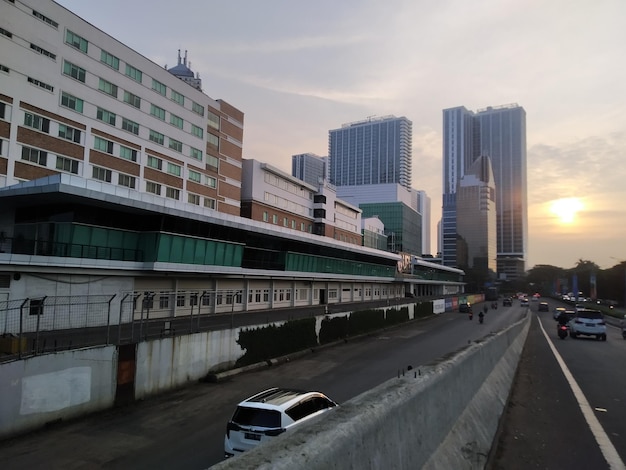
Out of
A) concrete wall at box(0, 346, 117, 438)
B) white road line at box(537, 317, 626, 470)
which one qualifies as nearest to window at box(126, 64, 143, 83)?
concrete wall at box(0, 346, 117, 438)

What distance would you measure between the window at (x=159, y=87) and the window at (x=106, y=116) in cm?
744

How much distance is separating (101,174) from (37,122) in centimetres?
732

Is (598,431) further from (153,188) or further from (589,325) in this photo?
(153,188)

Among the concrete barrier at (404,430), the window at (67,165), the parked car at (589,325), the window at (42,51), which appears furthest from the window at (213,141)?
the concrete barrier at (404,430)

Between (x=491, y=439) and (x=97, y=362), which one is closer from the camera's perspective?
(x=491, y=439)

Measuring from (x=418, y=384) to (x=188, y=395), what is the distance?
13748mm

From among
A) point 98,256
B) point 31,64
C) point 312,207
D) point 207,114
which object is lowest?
point 98,256

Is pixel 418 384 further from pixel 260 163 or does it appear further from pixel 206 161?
pixel 260 163

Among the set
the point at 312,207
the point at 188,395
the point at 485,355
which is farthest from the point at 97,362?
the point at 312,207

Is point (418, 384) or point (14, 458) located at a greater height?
point (418, 384)

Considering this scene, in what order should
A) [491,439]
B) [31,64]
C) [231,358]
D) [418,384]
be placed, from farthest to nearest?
1. [31,64]
2. [231,358]
3. [491,439]
4. [418,384]

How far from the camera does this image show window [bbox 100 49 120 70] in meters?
44.0

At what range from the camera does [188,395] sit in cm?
1703

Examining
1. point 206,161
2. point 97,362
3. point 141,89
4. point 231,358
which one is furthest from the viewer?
point 206,161
